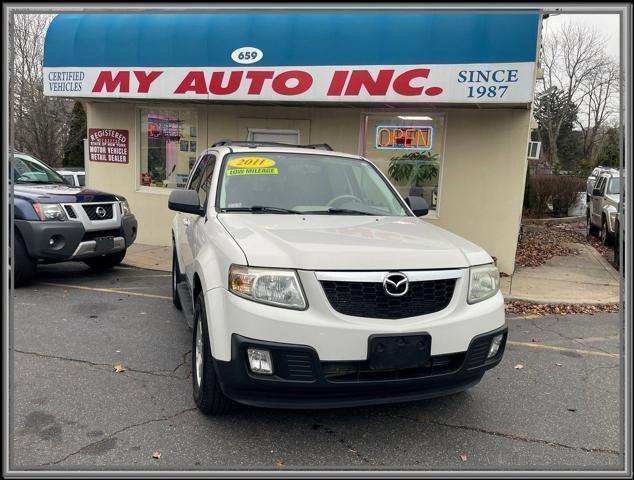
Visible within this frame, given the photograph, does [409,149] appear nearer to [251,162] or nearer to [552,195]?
[251,162]

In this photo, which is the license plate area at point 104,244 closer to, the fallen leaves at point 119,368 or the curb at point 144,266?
the curb at point 144,266

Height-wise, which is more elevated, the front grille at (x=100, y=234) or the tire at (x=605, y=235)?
the front grille at (x=100, y=234)

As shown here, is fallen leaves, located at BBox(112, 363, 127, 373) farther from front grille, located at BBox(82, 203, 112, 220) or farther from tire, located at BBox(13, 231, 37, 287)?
front grille, located at BBox(82, 203, 112, 220)

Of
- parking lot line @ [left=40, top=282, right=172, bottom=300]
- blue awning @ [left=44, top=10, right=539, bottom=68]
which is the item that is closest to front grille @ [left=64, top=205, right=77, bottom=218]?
parking lot line @ [left=40, top=282, right=172, bottom=300]

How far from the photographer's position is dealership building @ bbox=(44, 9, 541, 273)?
762 cm

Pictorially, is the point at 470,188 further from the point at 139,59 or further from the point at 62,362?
the point at 62,362

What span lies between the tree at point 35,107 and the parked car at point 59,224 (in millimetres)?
9933

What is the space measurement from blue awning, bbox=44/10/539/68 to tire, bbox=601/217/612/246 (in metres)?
6.62

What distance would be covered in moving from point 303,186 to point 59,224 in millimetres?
4045

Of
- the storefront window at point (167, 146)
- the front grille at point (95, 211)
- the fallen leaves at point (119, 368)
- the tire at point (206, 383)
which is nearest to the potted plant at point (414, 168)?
the storefront window at point (167, 146)

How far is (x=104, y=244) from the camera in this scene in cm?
739

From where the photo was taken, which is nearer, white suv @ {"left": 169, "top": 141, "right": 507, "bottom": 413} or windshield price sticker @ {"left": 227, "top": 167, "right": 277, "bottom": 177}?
white suv @ {"left": 169, "top": 141, "right": 507, "bottom": 413}

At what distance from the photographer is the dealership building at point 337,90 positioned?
7625 millimetres

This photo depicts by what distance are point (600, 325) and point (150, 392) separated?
17.3 feet
